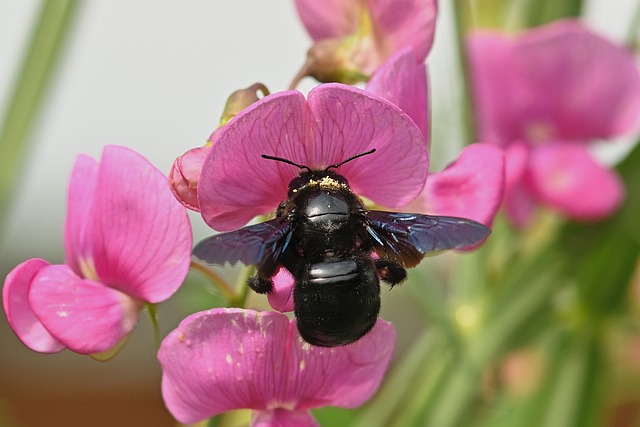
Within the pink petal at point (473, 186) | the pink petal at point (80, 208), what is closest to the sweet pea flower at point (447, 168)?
the pink petal at point (473, 186)

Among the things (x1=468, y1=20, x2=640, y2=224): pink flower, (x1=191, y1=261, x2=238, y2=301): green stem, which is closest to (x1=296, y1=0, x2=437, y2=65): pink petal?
(x1=191, y1=261, x2=238, y2=301): green stem

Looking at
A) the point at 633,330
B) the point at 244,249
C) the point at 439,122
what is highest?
the point at 244,249

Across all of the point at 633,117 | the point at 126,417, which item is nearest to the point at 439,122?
the point at 633,117

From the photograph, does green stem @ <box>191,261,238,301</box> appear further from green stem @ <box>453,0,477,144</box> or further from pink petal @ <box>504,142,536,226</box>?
pink petal @ <box>504,142,536,226</box>

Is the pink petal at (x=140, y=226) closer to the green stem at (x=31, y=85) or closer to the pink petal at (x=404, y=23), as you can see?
the pink petal at (x=404, y=23)

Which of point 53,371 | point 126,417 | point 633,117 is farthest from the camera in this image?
point 53,371

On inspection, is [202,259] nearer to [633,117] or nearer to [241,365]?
[241,365]

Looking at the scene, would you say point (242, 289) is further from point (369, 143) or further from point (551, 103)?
point (551, 103)
